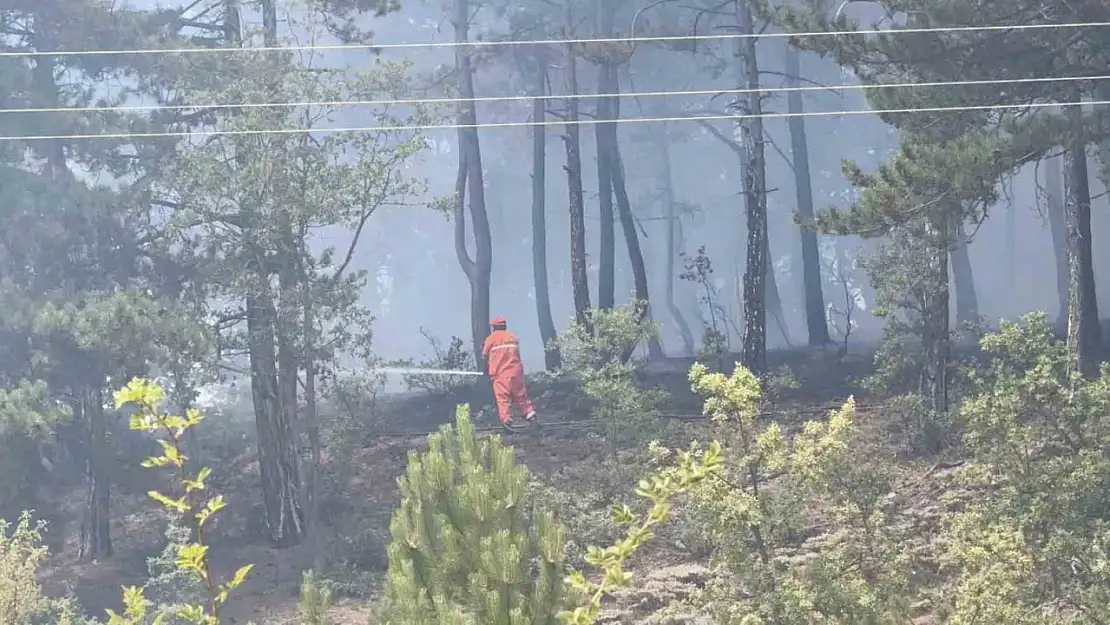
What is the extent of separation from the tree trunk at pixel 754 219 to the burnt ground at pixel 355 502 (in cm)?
95

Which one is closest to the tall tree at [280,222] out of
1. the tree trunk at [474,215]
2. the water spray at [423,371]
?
the water spray at [423,371]

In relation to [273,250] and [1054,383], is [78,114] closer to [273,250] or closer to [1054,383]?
[273,250]

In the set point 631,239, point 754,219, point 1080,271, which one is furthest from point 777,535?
point 631,239

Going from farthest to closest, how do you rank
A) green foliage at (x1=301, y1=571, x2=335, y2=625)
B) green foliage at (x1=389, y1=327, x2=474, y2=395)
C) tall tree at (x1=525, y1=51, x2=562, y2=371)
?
1. tall tree at (x1=525, y1=51, x2=562, y2=371)
2. green foliage at (x1=389, y1=327, x2=474, y2=395)
3. green foliage at (x1=301, y1=571, x2=335, y2=625)

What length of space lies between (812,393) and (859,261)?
2.73 metres

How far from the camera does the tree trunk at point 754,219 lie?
17.4 metres

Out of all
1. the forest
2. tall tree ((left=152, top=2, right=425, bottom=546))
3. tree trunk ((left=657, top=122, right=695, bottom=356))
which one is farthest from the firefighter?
tree trunk ((left=657, top=122, right=695, bottom=356))

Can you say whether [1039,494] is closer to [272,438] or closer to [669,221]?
[272,438]

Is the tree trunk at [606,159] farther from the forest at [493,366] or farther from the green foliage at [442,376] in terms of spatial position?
the green foliage at [442,376]

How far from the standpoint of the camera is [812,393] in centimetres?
1733

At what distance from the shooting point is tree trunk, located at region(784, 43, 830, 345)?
22000 mm

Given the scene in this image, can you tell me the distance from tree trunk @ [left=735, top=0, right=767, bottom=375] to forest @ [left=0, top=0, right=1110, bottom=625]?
0.05 meters

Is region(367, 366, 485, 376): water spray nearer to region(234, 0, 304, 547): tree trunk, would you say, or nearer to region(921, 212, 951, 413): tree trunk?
region(234, 0, 304, 547): tree trunk

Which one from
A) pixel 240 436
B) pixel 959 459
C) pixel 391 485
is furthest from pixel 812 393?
pixel 240 436
